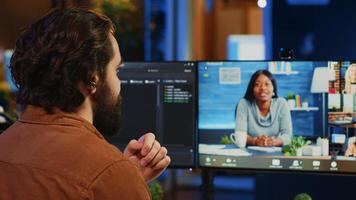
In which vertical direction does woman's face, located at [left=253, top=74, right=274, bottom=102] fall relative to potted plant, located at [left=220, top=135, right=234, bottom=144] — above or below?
above

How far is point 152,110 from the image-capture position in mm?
2443

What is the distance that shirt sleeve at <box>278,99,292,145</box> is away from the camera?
7.61ft

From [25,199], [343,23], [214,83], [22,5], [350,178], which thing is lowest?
[350,178]

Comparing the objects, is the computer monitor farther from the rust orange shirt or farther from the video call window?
the rust orange shirt

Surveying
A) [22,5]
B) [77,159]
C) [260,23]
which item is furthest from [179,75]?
[260,23]

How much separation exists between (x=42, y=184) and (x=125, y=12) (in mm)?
4584

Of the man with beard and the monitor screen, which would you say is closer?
the man with beard

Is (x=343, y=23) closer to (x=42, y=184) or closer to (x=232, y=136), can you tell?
(x=232, y=136)

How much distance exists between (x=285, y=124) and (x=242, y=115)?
0.16m

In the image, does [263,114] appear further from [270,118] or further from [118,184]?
[118,184]

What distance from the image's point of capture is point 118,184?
1.31m

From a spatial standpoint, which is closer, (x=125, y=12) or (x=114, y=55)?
(x=114, y=55)

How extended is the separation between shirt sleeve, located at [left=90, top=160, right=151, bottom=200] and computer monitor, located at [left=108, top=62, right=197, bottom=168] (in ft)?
3.55

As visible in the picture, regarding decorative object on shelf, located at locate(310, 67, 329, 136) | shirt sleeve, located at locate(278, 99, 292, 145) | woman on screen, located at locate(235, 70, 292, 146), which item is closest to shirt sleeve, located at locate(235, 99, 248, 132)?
woman on screen, located at locate(235, 70, 292, 146)
